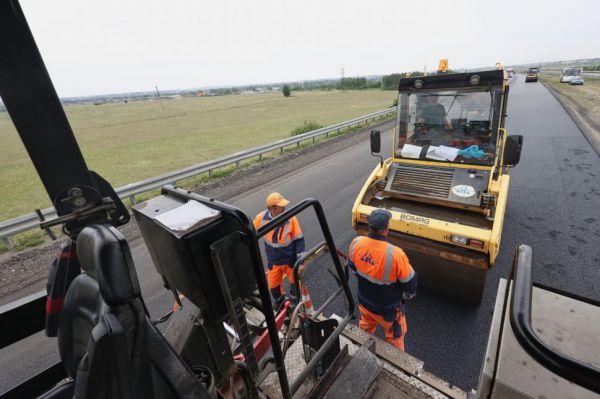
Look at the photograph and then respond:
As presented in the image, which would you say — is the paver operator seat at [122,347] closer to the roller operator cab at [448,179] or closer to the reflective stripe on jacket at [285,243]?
the reflective stripe on jacket at [285,243]

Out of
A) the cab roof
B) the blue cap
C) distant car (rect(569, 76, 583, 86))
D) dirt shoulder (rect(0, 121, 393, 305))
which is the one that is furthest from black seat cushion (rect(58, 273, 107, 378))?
distant car (rect(569, 76, 583, 86))

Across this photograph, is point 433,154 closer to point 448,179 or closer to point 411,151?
point 411,151

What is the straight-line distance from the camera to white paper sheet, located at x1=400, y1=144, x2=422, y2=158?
5.57 metres

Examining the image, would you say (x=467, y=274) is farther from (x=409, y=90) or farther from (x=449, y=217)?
(x=409, y=90)

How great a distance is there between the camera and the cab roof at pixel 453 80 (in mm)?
4641

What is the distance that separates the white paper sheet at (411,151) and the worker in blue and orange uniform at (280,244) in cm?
281

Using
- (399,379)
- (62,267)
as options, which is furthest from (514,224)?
(62,267)

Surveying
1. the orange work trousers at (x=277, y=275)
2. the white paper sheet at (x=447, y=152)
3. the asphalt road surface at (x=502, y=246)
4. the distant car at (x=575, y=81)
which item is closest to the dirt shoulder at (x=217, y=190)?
the asphalt road surface at (x=502, y=246)

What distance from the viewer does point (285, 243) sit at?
13.2 feet

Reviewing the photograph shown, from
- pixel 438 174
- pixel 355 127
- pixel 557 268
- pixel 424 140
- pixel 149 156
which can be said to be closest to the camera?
pixel 557 268

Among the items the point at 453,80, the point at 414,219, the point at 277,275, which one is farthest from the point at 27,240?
the point at 453,80

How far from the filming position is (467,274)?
3.90 m

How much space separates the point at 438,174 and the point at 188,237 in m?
4.79

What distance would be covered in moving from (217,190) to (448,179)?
6.60m
